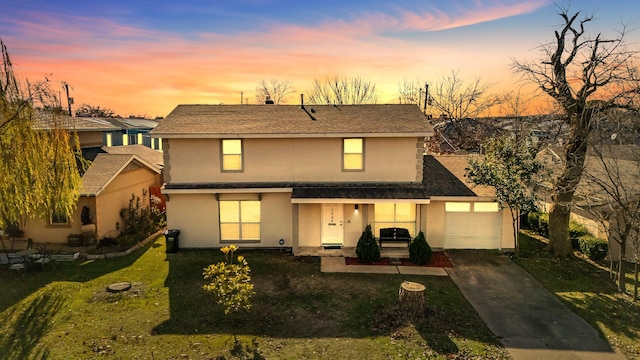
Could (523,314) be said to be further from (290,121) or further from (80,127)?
(80,127)

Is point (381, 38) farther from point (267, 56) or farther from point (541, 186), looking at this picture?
point (541, 186)

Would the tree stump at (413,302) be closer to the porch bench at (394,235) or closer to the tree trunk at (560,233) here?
the porch bench at (394,235)

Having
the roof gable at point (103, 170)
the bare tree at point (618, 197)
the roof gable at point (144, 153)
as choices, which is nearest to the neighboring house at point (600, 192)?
the bare tree at point (618, 197)

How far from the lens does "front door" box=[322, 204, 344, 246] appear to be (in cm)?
1691

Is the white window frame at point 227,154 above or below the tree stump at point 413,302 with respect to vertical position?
above

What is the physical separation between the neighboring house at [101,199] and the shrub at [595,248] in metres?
21.9

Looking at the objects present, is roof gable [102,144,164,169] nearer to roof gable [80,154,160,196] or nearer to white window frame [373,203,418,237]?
roof gable [80,154,160,196]

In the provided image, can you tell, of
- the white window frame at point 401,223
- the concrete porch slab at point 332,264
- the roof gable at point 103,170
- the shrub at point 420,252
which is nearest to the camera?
the concrete porch slab at point 332,264

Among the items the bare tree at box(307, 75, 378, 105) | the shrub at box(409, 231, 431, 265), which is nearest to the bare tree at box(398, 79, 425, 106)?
the bare tree at box(307, 75, 378, 105)

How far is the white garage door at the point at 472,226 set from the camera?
1691 cm

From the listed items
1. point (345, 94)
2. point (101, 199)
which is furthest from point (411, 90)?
point (101, 199)

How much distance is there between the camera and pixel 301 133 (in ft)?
54.3

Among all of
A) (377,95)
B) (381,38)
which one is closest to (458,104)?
(377,95)

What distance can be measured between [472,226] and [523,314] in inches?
246
